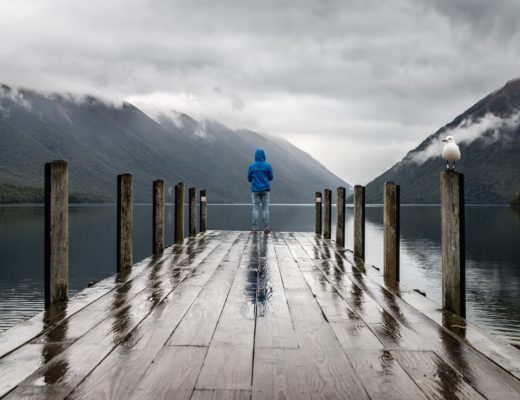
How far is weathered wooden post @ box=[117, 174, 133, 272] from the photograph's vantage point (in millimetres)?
8254

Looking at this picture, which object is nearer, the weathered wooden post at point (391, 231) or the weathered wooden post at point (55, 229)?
the weathered wooden post at point (55, 229)

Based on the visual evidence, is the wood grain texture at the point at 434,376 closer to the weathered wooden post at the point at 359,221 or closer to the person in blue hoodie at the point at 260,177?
the weathered wooden post at the point at 359,221

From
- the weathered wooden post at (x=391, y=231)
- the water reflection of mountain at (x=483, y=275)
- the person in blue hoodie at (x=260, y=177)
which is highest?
the person in blue hoodie at (x=260, y=177)

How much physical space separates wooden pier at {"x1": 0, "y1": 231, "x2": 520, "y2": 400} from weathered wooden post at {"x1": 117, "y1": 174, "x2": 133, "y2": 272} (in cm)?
186

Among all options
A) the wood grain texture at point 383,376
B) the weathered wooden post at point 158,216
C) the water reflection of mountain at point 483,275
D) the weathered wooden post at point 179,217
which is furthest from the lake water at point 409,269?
the wood grain texture at point 383,376

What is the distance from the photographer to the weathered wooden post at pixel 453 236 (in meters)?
5.38

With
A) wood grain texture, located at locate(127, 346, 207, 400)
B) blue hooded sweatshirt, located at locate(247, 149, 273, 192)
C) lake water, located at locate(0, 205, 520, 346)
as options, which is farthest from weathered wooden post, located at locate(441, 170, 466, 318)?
blue hooded sweatshirt, located at locate(247, 149, 273, 192)

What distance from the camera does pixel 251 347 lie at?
3703 mm

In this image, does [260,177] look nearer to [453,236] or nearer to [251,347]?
[453,236]

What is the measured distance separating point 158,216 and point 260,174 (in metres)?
4.13

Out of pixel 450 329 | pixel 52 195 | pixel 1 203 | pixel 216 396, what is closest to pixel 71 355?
pixel 216 396

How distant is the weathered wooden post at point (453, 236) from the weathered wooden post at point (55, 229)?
4.12 metres

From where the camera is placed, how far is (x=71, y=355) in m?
3.50

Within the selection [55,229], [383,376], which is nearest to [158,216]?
[55,229]
